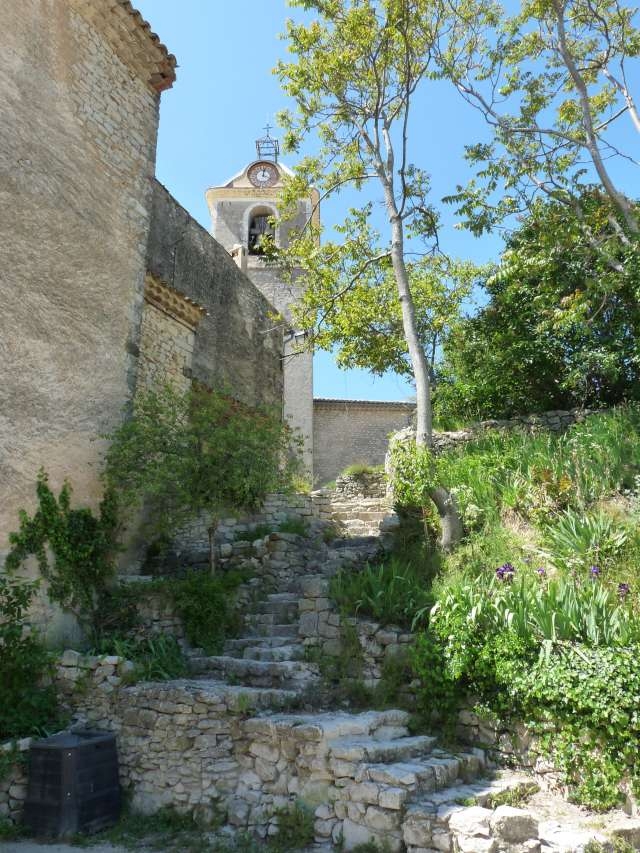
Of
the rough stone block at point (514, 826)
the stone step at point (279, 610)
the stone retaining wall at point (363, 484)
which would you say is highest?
the stone retaining wall at point (363, 484)

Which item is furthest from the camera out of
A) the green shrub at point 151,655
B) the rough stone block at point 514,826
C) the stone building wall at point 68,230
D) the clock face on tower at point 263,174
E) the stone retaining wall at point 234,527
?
the clock face on tower at point 263,174

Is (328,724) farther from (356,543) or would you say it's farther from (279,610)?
(356,543)

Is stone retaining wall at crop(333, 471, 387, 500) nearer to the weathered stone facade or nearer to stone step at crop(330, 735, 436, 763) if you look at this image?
the weathered stone facade

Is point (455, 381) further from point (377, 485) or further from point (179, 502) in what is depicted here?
point (179, 502)

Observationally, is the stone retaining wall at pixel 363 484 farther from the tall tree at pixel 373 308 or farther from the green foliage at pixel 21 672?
the green foliage at pixel 21 672

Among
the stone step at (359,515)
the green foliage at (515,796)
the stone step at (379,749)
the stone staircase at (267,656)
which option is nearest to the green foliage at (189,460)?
the stone staircase at (267,656)

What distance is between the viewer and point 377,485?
54.1 feet

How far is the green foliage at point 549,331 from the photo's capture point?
35.6 ft

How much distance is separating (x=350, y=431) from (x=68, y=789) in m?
16.5

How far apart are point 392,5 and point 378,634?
9367mm

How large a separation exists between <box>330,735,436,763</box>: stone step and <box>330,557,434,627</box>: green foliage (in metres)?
1.40

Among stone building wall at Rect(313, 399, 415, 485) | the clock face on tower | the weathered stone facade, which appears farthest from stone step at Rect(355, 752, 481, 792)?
the clock face on tower

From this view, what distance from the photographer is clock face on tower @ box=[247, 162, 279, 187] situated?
83.0ft

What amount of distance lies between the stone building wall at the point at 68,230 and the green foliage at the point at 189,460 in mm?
413
